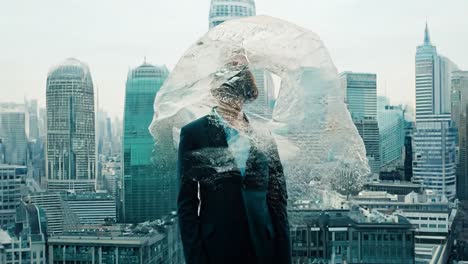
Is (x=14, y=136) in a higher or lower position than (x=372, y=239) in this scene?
higher

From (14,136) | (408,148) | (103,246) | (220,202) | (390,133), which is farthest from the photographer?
(408,148)

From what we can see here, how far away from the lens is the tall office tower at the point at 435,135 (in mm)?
7684

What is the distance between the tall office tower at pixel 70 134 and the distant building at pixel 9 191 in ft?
2.60

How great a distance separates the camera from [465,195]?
7.10 m

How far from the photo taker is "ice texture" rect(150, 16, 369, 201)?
886mm

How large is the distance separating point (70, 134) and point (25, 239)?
2.43 m

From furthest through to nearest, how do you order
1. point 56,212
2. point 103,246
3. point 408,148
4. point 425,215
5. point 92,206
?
point 408,148, point 92,206, point 56,212, point 425,215, point 103,246

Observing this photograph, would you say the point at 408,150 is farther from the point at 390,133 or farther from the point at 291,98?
the point at 291,98

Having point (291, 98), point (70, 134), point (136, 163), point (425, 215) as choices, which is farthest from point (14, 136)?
point (291, 98)

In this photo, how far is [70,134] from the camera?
27.9 ft

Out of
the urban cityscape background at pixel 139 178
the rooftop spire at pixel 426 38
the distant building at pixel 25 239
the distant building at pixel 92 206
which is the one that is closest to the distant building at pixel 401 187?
the urban cityscape background at pixel 139 178

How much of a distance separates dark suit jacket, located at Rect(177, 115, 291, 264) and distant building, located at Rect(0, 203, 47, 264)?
5.47 metres

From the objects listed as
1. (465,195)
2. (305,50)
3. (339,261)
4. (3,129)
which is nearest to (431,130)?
(465,195)

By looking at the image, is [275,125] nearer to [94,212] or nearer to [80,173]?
[94,212]
